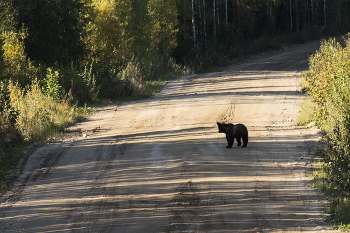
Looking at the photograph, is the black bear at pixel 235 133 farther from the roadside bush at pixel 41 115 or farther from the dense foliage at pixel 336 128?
the roadside bush at pixel 41 115

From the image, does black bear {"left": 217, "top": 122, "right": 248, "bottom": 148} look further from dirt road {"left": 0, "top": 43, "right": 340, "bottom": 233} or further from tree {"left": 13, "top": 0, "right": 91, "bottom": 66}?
tree {"left": 13, "top": 0, "right": 91, "bottom": 66}

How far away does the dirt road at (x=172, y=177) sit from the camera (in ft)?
26.8

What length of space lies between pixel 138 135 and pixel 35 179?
14.8 ft

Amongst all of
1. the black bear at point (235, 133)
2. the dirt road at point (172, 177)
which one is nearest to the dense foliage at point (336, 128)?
the dirt road at point (172, 177)

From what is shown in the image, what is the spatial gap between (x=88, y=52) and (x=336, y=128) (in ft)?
59.5

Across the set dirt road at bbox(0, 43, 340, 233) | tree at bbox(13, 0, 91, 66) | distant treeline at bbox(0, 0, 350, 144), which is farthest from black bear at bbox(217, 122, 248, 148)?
tree at bbox(13, 0, 91, 66)

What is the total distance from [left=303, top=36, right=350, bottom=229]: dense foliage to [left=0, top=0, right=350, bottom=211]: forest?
20.9 feet

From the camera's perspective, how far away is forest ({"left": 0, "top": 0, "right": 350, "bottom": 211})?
1700cm

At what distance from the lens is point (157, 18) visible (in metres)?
38.7

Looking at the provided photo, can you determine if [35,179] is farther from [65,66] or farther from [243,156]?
[65,66]

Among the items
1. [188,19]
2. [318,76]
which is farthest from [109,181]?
[188,19]

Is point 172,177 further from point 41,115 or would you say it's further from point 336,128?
point 41,115

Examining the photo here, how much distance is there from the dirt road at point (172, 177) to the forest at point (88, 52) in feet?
4.57

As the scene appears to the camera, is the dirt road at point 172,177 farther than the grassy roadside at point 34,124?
No
